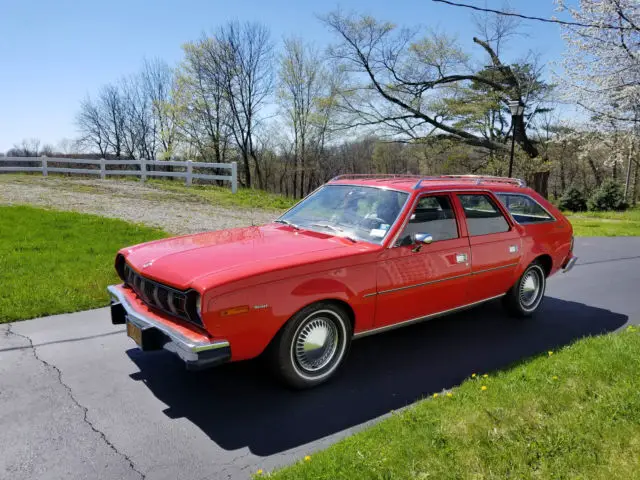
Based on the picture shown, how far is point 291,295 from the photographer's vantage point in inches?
133

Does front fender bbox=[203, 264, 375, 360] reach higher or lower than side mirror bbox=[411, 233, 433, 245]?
lower

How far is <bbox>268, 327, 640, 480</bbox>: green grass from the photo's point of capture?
257 cm

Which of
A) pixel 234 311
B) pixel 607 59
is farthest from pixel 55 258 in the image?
pixel 607 59

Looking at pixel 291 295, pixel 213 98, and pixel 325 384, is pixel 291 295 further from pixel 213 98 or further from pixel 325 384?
pixel 213 98

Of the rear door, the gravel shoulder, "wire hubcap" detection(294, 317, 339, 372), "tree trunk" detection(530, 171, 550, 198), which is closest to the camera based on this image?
"wire hubcap" detection(294, 317, 339, 372)

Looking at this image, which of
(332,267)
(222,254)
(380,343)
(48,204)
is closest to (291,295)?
(332,267)

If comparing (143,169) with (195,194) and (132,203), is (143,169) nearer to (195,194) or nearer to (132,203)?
(195,194)

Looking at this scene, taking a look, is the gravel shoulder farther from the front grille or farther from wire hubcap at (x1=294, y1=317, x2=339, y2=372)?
wire hubcap at (x1=294, y1=317, x2=339, y2=372)

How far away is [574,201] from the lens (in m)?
29.8

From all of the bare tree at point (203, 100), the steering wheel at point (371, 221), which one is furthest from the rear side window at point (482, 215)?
the bare tree at point (203, 100)

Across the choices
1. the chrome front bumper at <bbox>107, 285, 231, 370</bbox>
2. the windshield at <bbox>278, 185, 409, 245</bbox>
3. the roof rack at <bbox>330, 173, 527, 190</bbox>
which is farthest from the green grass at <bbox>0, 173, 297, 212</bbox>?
the chrome front bumper at <bbox>107, 285, 231, 370</bbox>

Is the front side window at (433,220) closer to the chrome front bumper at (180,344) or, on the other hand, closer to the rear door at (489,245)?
the rear door at (489,245)

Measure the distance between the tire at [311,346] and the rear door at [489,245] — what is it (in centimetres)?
166

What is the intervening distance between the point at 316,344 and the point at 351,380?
500 millimetres
